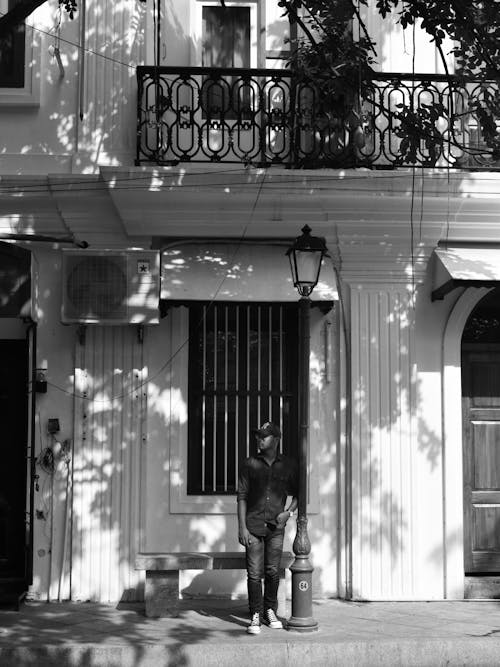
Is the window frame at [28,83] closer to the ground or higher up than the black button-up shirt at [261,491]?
higher up

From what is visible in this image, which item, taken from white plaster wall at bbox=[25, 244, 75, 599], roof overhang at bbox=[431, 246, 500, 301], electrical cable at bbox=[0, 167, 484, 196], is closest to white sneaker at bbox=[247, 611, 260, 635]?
white plaster wall at bbox=[25, 244, 75, 599]

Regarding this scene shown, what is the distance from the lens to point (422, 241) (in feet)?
35.0

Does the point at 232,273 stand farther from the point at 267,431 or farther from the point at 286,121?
the point at 267,431

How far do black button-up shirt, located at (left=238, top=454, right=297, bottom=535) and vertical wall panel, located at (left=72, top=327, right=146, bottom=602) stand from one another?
1.68 m

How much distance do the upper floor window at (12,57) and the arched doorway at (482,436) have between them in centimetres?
559

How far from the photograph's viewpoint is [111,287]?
1041 centimetres

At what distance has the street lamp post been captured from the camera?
895 centimetres

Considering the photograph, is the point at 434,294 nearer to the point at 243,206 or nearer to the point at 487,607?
the point at 243,206

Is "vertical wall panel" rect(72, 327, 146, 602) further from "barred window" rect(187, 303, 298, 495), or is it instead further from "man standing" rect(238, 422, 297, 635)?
"man standing" rect(238, 422, 297, 635)

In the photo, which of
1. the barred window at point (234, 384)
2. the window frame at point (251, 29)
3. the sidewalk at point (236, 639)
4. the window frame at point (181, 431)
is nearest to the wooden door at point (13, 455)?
the sidewalk at point (236, 639)

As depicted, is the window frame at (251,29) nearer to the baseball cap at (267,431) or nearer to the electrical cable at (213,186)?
the electrical cable at (213,186)

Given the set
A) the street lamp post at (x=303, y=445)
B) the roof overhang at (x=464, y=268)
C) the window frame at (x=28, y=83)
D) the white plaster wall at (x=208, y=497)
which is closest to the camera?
the street lamp post at (x=303, y=445)

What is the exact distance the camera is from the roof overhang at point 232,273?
1043 cm

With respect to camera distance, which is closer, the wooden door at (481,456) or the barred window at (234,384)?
the barred window at (234,384)
